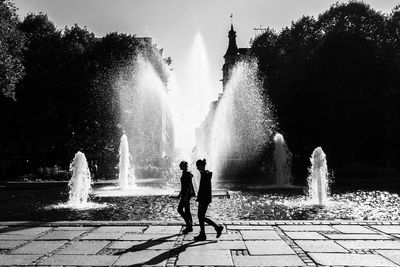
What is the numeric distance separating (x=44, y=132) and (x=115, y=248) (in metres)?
35.0

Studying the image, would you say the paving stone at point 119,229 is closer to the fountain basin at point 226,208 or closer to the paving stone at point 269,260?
the fountain basin at point 226,208

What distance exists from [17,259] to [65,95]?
1327 inches

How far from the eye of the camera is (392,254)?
7.12m

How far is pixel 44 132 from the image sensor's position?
132 ft

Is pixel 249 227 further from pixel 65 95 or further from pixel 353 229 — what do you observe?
pixel 65 95

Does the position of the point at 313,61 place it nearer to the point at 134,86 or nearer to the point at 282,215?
the point at 134,86

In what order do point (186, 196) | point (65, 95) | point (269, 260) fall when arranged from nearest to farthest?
point (269, 260) → point (186, 196) → point (65, 95)

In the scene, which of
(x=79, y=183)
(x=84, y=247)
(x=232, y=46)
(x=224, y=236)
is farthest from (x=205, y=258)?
(x=232, y=46)

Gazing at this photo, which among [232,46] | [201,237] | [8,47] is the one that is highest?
[232,46]

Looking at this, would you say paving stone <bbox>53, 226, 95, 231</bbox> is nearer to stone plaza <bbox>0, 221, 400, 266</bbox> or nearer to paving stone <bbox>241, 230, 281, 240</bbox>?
stone plaza <bbox>0, 221, 400, 266</bbox>

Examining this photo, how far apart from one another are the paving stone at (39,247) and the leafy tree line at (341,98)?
30061 mm

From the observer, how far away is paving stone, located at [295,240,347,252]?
746 centimetres

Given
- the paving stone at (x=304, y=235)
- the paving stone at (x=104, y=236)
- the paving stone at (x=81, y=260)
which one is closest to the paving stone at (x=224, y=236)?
the paving stone at (x=304, y=235)

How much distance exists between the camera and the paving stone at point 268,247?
7334mm
